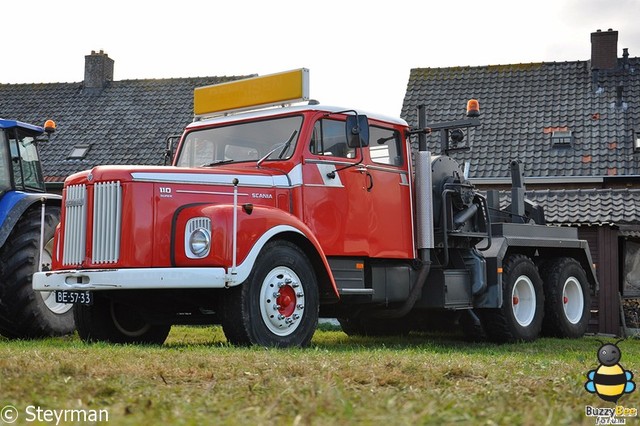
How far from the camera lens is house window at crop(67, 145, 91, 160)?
24938 millimetres

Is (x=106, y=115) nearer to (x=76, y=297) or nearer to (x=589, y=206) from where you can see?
(x=589, y=206)

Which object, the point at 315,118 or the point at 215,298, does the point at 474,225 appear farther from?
the point at 215,298

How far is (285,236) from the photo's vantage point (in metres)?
8.62

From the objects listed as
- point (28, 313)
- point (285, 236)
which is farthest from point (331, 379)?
point (28, 313)

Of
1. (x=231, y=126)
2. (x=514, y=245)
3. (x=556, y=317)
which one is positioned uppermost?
(x=231, y=126)

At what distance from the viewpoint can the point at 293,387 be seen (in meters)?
5.09

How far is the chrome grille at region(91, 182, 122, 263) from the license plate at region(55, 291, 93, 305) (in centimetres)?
31

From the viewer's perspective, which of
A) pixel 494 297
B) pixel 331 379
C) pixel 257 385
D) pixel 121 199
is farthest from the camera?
pixel 494 297

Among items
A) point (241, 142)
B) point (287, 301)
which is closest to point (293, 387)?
point (287, 301)

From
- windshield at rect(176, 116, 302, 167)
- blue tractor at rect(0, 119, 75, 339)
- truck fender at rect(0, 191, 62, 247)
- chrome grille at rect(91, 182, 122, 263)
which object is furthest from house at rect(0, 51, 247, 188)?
chrome grille at rect(91, 182, 122, 263)

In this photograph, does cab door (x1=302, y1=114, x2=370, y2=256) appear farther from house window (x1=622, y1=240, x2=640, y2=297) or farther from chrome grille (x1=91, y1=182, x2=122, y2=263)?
house window (x1=622, y1=240, x2=640, y2=297)

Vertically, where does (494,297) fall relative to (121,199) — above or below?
below

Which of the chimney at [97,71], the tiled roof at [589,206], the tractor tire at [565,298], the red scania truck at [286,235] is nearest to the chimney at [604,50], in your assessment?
the tiled roof at [589,206]

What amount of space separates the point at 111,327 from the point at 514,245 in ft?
16.1
